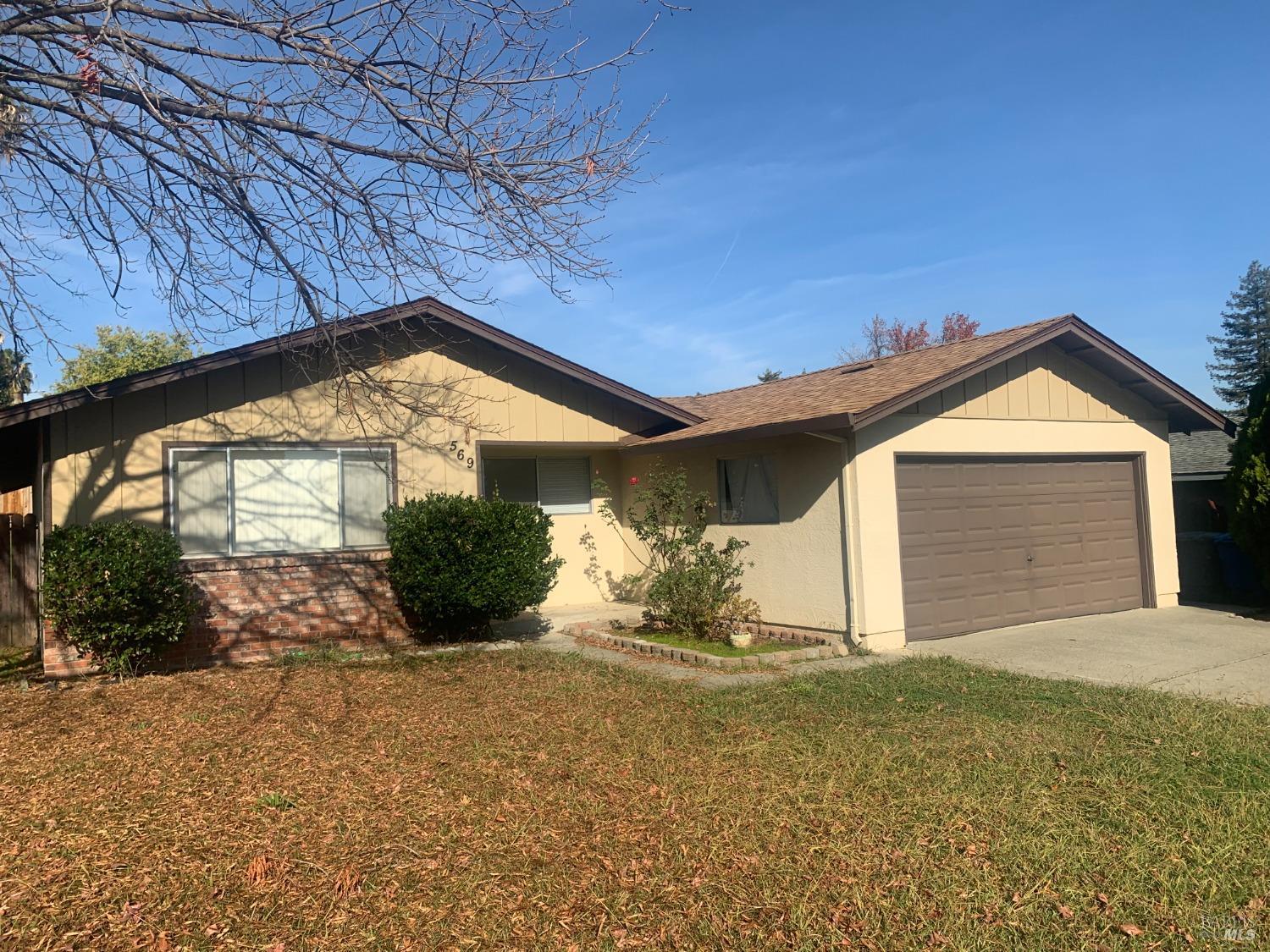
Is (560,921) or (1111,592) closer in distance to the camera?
Result: (560,921)

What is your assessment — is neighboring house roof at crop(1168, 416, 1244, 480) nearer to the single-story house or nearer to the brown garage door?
the single-story house

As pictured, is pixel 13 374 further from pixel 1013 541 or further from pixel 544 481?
pixel 1013 541

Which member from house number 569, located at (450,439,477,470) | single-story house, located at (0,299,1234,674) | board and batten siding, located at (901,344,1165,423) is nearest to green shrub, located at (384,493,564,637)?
single-story house, located at (0,299,1234,674)

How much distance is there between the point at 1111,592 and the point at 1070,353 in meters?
3.47

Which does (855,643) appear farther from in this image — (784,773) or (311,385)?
(311,385)

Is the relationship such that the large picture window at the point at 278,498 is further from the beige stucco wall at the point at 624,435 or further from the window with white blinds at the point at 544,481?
the window with white blinds at the point at 544,481

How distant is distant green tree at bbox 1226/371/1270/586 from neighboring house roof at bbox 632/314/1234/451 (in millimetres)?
956

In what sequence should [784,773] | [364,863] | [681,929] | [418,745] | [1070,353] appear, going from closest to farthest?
[681,929], [364,863], [784,773], [418,745], [1070,353]

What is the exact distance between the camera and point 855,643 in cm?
991

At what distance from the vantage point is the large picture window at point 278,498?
33.1 ft

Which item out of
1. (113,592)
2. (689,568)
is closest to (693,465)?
(689,568)

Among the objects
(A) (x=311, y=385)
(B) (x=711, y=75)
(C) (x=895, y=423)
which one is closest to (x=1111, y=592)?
(C) (x=895, y=423)

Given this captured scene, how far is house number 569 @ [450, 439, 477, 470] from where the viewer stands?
37.9 ft

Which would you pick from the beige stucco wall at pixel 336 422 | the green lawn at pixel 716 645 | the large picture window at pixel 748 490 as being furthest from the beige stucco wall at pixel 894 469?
the beige stucco wall at pixel 336 422
